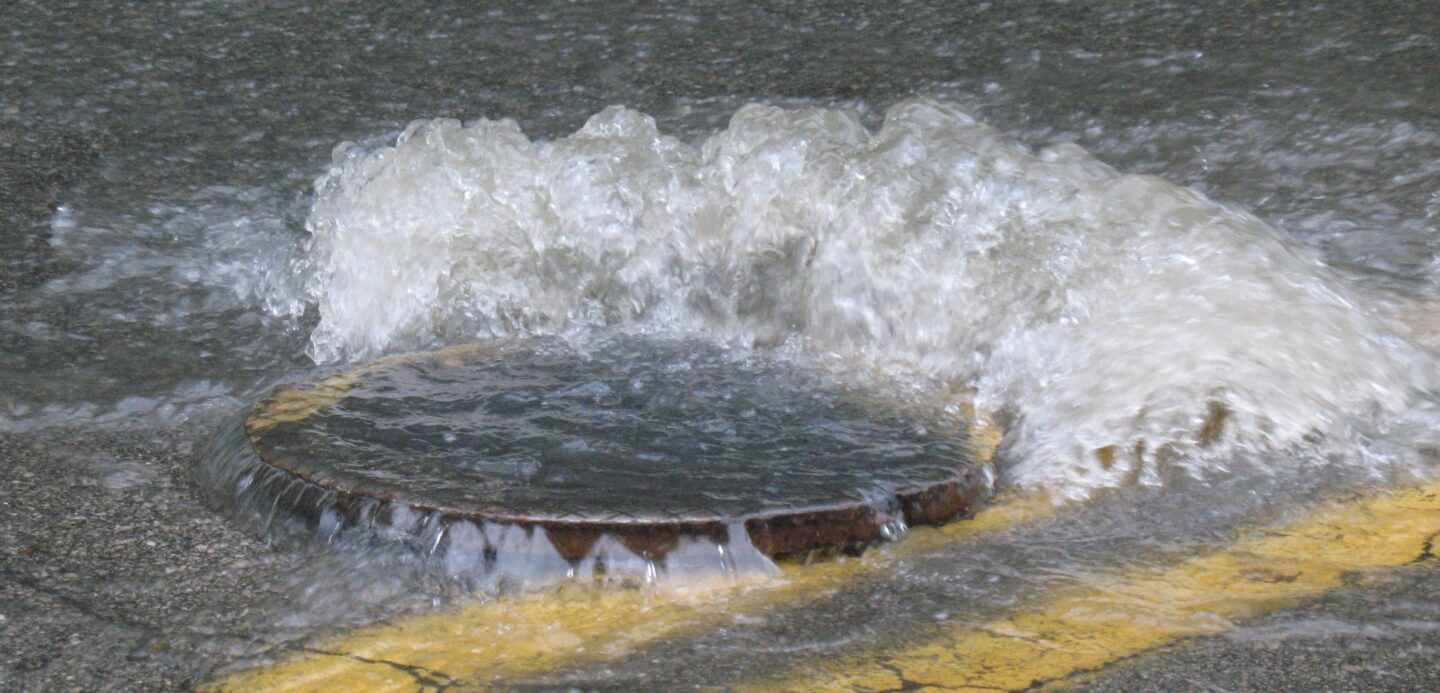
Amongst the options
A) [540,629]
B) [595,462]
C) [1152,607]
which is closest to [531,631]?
[540,629]

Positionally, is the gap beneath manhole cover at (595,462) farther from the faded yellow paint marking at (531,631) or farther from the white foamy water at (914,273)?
the white foamy water at (914,273)

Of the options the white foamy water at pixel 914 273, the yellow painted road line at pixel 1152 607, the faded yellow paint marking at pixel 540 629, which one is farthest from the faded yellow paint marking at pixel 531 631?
the white foamy water at pixel 914 273

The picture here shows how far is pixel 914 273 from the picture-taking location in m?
3.10

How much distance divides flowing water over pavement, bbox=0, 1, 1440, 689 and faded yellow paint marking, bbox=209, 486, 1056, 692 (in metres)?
0.06

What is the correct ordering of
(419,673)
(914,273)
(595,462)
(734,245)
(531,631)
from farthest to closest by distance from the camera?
(734,245) < (914,273) < (595,462) < (531,631) < (419,673)

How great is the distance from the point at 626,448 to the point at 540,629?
1.46ft

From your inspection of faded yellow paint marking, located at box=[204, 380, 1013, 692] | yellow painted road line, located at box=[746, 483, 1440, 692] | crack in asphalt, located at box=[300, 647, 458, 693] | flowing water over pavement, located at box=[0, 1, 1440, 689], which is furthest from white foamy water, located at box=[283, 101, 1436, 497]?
crack in asphalt, located at box=[300, 647, 458, 693]

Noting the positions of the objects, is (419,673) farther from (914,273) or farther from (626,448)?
(914,273)

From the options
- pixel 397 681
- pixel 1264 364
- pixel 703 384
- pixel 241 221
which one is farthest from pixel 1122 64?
pixel 397 681

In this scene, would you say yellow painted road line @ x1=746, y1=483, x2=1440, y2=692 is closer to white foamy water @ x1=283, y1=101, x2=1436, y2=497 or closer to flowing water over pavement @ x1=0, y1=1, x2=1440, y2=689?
flowing water over pavement @ x1=0, y1=1, x2=1440, y2=689

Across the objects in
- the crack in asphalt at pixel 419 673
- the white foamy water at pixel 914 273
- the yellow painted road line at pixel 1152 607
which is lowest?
the crack in asphalt at pixel 419 673

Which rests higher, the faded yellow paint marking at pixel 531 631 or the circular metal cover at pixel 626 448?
the circular metal cover at pixel 626 448

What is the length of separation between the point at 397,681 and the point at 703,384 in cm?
108

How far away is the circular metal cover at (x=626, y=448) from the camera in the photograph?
1938 millimetres
